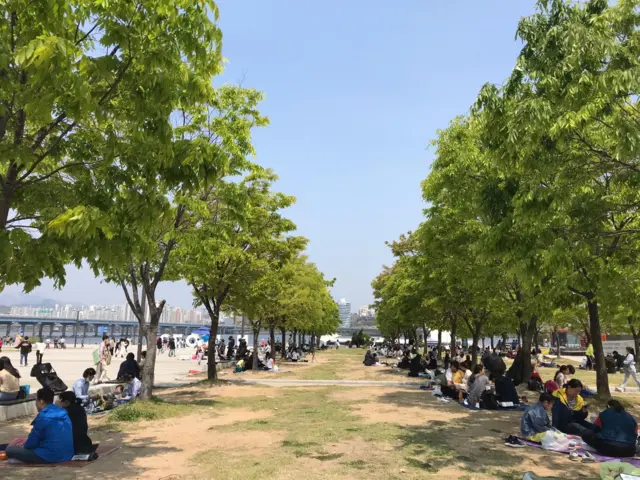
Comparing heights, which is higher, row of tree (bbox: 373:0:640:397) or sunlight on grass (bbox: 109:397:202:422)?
row of tree (bbox: 373:0:640:397)

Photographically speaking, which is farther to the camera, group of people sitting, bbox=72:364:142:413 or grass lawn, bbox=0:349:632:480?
group of people sitting, bbox=72:364:142:413

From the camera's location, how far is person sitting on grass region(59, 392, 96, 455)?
8406 millimetres

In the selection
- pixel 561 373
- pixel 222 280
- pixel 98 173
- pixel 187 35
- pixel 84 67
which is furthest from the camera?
pixel 222 280

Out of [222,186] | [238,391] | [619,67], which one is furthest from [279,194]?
[619,67]

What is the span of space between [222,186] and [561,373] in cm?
1220

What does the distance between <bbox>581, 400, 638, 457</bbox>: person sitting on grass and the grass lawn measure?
2.32 ft

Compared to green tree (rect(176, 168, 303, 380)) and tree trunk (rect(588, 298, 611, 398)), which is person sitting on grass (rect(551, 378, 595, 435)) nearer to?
tree trunk (rect(588, 298, 611, 398))

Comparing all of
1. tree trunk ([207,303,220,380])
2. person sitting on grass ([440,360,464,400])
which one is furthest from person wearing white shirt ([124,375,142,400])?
person sitting on grass ([440,360,464,400])

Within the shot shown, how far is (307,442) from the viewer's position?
9.99 metres

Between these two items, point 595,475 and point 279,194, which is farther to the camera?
point 279,194

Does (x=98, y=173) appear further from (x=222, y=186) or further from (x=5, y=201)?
(x=222, y=186)

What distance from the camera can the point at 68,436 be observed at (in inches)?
317

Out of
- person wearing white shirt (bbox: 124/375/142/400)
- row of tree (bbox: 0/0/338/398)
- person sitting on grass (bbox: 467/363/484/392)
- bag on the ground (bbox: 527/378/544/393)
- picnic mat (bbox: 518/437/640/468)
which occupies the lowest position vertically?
bag on the ground (bbox: 527/378/544/393)

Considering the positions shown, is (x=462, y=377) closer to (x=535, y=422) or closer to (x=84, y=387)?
(x=535, y=422)
